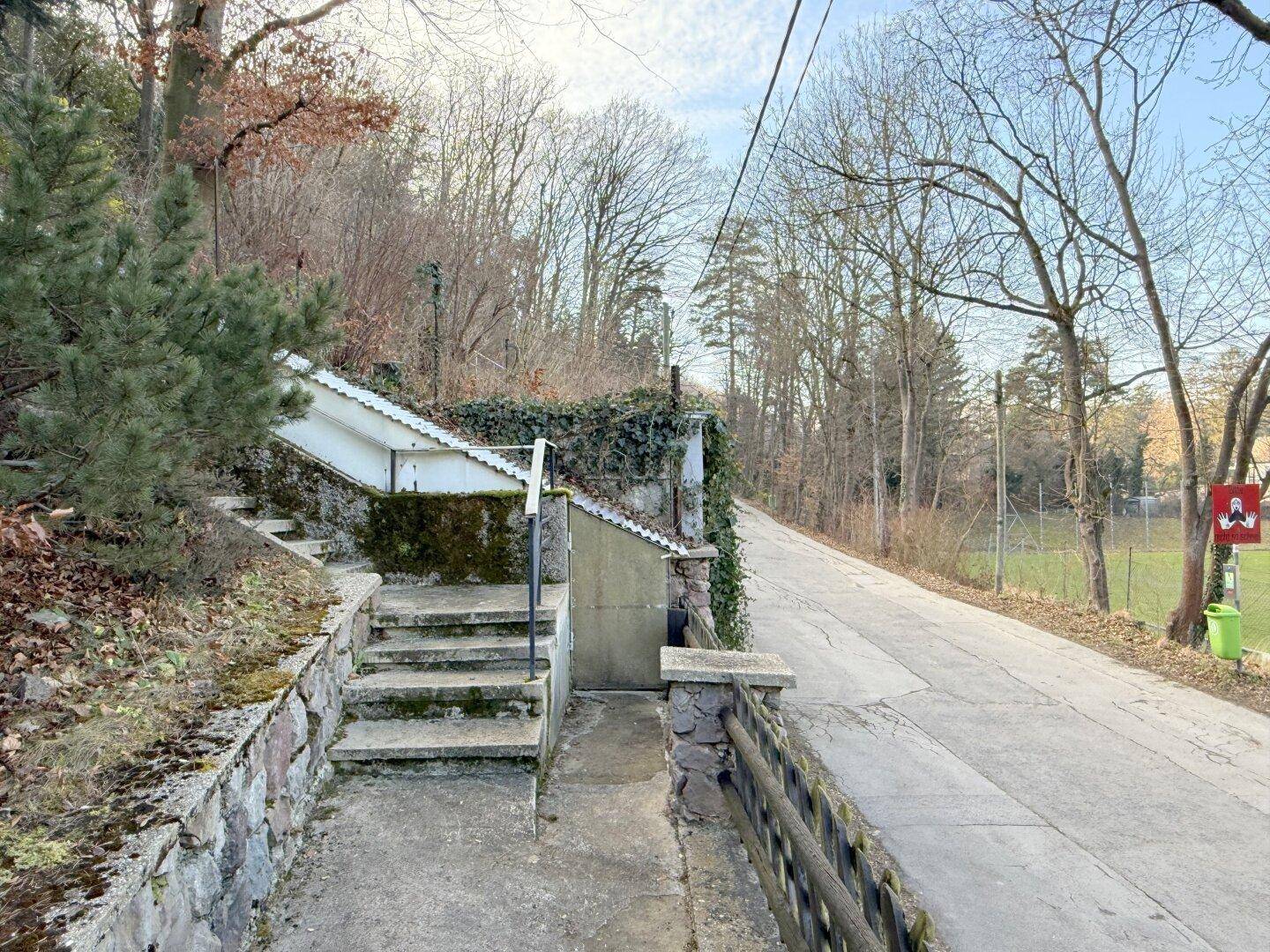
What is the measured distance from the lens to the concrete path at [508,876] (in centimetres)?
259

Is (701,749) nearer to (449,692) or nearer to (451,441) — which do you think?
(449,692)

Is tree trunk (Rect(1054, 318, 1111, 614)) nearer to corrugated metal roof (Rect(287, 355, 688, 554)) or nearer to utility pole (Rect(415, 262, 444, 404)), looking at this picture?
corrugated metal roof (Rect(287, 355, 688, 554))

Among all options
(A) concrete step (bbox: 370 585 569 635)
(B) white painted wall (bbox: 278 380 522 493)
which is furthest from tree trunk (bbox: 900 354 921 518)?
(A) concrete step (bbox: 370 585 569 635)

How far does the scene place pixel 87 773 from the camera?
2.18 metres

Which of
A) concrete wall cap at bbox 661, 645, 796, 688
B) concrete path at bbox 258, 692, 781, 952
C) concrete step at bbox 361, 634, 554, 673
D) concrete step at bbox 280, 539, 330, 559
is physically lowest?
concrete path at bbox 258, 692, 781, 952

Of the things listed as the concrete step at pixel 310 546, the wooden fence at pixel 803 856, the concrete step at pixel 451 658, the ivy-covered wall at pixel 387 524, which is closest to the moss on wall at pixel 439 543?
the ivy-covered wall at pixel 387 524

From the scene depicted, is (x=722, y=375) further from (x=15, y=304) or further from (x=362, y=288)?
(x=15, y=304)

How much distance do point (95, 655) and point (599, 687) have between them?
14.0 feet

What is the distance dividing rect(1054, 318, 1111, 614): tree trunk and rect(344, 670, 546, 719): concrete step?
11.0 meters

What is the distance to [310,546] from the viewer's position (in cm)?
539

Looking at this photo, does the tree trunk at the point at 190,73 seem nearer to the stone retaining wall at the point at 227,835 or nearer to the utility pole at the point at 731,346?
the stone retaining wall at the point at 227,835

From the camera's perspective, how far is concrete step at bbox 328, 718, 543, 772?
141 inches

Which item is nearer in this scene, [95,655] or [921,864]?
[95,655]

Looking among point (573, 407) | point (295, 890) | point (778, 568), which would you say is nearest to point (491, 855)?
point (295, 890)
